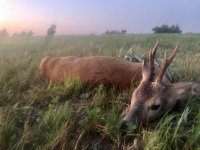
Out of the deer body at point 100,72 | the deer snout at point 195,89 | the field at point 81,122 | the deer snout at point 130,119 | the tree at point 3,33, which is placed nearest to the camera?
the field at point 81,122

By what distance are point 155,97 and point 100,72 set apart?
48.0 inches

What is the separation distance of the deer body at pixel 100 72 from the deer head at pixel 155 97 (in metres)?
0.58

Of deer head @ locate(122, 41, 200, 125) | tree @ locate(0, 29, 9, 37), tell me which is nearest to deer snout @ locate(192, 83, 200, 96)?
deer head @ locate(122, 41, 200, 125)

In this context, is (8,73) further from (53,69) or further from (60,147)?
(60,147)

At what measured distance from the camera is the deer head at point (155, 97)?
471 centimetres

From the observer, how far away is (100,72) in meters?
5.86

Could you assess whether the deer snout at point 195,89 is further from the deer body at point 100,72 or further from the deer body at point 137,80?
the deer body at point 100,72

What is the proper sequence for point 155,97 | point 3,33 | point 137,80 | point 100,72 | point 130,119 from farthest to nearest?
1. point 3,33
2. point 100,72
3. point 137,80
4. point 155,97
5. point 130,119

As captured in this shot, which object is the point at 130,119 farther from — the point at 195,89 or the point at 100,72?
the point at 100,72

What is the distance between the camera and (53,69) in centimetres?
685

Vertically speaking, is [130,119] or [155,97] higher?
[155,97]

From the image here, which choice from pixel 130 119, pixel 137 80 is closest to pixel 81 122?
pixel 130 119

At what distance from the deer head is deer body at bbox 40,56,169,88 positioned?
578 millimetres

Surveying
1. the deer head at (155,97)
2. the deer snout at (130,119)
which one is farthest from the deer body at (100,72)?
the deer snout at (130,119)
